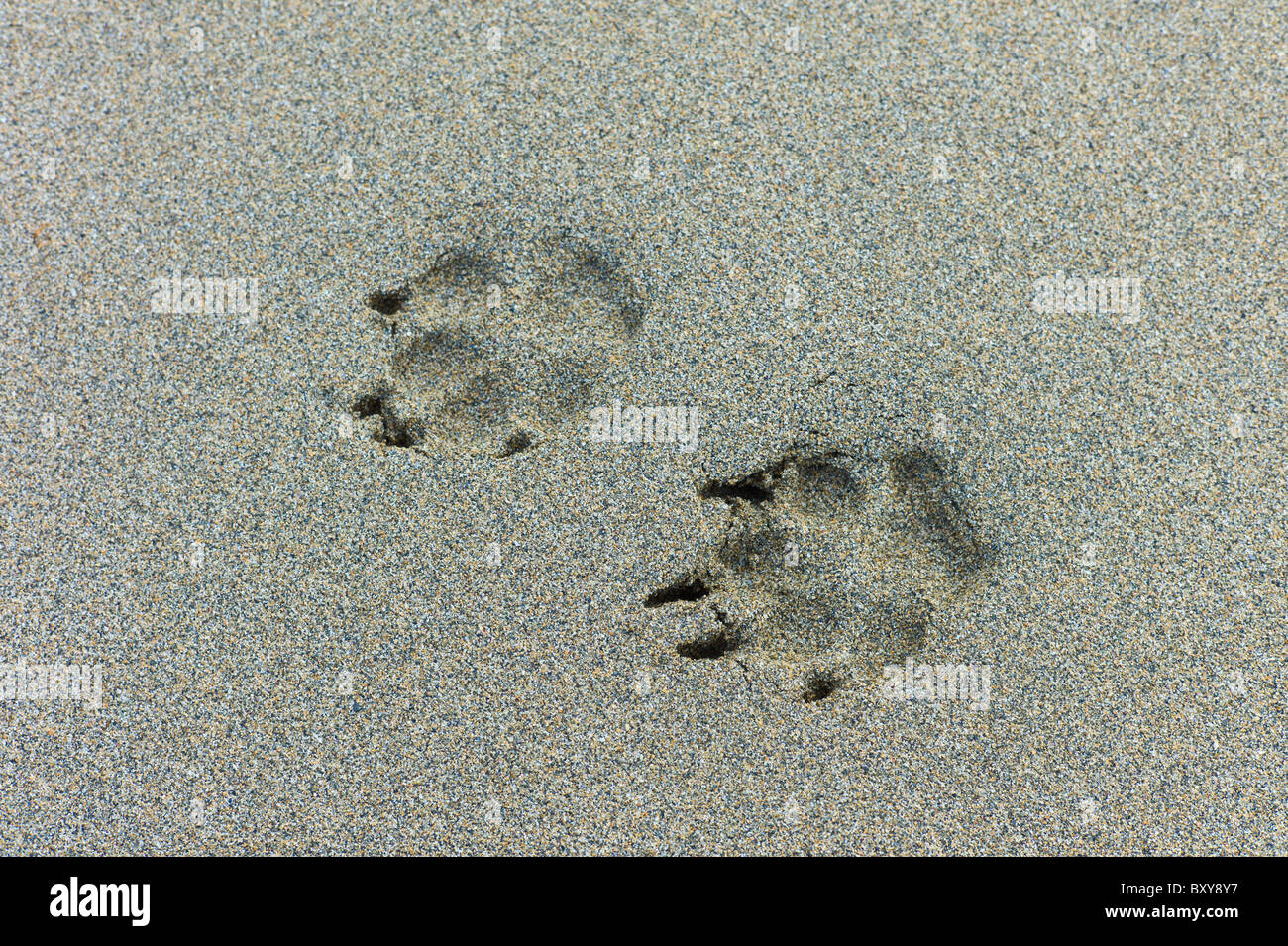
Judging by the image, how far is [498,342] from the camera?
5.86 ft

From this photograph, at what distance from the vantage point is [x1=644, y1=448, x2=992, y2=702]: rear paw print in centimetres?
171

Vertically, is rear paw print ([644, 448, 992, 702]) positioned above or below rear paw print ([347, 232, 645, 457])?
below

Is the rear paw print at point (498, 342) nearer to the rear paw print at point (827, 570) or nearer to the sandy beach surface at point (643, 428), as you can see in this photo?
the sandy beach surface at point (643, 428)

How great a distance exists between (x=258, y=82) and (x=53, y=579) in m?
1.16

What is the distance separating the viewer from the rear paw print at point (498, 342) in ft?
5.82

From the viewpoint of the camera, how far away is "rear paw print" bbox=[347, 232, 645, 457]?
177 centimetres

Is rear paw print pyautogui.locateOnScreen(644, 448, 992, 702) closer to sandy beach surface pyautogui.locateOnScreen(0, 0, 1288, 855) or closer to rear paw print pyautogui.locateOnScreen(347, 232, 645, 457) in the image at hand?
sandy beach surface pyautogui.locateOnScreen(0, 0, 1288, 855)

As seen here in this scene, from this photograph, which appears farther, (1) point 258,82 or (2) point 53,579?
(1) point 258,82

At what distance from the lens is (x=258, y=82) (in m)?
1.92

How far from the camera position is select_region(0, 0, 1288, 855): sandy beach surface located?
5.62ft

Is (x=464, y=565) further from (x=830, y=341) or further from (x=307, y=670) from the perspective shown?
(x=830, y=341)

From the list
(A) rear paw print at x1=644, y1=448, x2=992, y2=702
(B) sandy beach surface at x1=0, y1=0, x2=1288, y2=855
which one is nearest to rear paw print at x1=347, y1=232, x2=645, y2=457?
(B) sandy beach surface at x1=0, y1=0, x2=1288, y2=855
